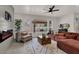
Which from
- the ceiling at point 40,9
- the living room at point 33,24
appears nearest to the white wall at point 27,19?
the living room at point 33,24

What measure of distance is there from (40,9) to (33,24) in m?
0.47

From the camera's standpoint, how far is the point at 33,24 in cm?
278

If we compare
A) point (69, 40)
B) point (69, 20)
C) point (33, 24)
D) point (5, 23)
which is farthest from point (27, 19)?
point (69, 40)

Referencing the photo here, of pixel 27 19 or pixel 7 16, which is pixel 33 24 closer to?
pixel 27 19

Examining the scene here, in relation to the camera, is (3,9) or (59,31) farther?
(59,31)

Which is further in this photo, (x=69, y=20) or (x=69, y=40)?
(x=69, y=40)

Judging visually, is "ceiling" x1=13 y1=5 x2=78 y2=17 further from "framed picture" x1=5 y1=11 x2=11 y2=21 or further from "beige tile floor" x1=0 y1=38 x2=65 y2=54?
"beige tile floor" x1=0 y1=38 x2=65 y2=54

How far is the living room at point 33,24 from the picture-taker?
256 centimetres

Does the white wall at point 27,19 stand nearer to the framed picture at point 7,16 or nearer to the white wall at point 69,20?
the framed picture at point 7,16

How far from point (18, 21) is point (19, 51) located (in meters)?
0.83
